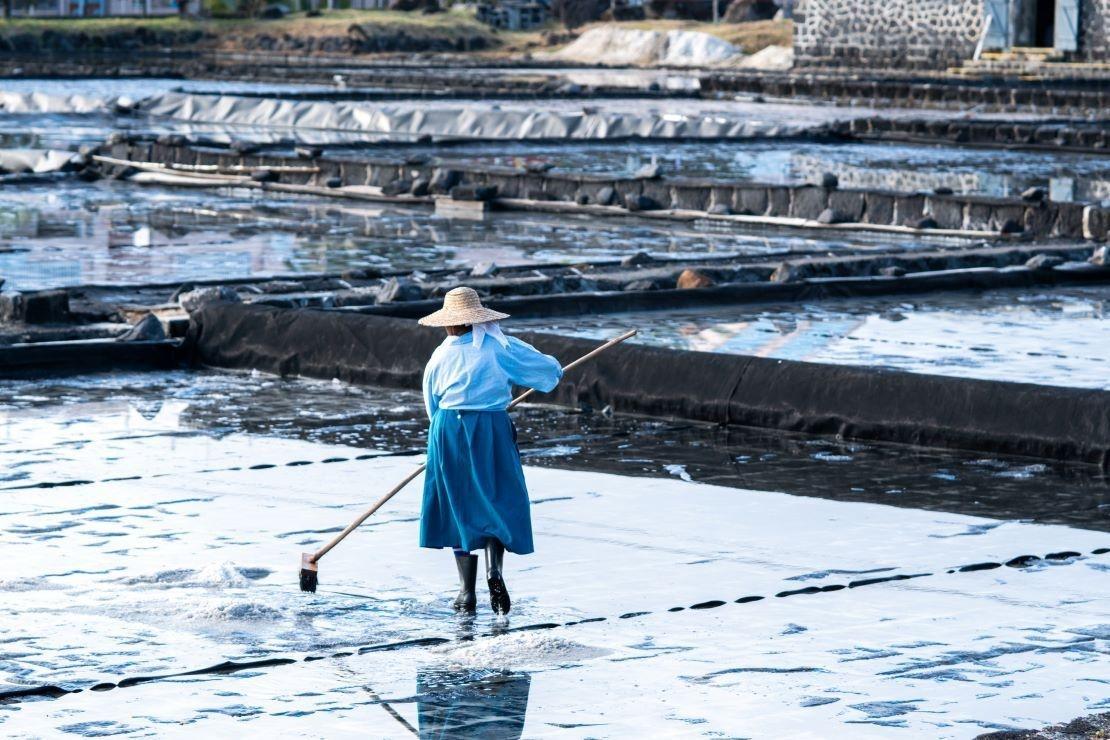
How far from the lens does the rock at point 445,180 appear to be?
23.5 meters

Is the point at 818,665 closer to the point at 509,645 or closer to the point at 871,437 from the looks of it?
the point at 509,645

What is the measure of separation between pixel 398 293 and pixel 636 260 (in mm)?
3491

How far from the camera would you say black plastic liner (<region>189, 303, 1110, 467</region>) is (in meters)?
9.59

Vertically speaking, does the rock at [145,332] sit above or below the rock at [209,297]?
below

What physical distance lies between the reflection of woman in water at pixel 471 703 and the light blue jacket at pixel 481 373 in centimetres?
103

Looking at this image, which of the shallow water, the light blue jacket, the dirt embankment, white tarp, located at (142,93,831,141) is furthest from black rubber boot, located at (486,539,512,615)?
the dirt embankment

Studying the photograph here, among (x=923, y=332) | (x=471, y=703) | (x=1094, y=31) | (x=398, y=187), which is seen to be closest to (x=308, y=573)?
(x=471, y=703)

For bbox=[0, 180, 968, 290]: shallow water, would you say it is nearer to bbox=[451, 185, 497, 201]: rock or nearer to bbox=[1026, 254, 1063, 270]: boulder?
bbox=[451, 185, 497, 201]: rock

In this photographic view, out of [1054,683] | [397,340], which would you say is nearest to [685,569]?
[1054,683]

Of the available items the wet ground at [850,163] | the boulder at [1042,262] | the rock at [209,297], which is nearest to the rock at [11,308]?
the rock at [209,297]

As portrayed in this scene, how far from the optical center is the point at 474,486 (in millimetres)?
6766

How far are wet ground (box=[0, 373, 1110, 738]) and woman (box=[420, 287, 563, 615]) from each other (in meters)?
0.21

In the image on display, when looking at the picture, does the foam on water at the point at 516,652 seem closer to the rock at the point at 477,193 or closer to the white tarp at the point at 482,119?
the rock at the point at 477,193

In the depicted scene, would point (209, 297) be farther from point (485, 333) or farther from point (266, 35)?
point (266, 35)
